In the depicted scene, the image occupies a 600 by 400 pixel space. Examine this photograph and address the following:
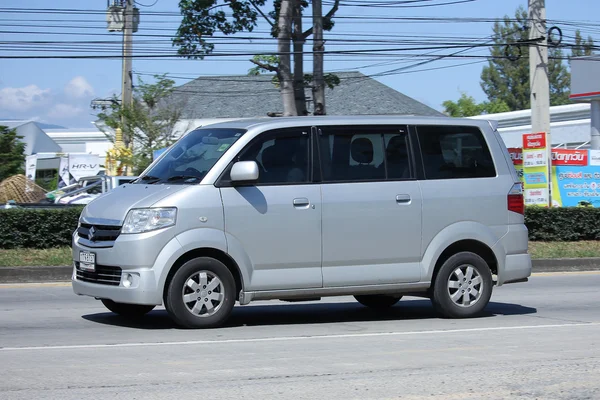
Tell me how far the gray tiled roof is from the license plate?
4303 centimetres

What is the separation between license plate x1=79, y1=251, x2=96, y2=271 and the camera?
9117mm

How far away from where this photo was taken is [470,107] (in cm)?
10788

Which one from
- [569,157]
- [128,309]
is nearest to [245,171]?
[128,309]

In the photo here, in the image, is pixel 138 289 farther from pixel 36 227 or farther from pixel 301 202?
pixel 36 227

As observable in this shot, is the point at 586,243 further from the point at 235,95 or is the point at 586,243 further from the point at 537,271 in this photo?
the point at 235,95

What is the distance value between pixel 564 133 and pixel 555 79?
74.2 meters

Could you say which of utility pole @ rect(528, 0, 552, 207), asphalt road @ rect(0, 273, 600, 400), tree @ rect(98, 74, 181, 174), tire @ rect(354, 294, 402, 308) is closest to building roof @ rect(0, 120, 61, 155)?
tree @ rect(98, 74, 181, 174)

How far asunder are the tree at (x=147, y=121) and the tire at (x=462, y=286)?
871 inches

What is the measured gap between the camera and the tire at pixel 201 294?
29.1 ft

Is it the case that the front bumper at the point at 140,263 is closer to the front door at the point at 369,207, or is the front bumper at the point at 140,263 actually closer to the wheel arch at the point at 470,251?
the front door at the point at 369,207

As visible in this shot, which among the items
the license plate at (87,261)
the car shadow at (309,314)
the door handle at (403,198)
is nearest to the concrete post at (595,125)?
the car shadow at (309,314)

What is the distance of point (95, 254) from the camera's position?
29.8 ft

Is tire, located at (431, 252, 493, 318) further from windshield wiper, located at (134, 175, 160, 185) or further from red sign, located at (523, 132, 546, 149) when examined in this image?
Answer: red sign, located at (523, 132, 546, 149)

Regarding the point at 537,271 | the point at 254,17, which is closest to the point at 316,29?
the point at 254,17
